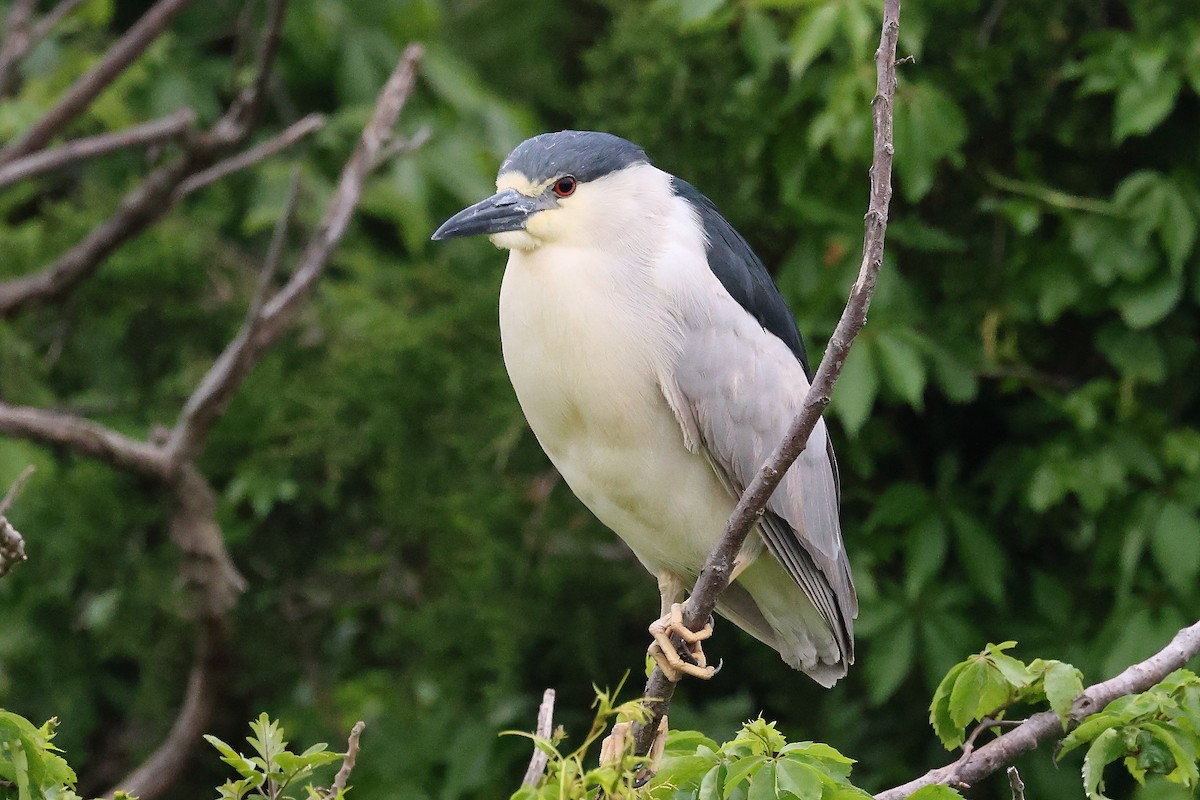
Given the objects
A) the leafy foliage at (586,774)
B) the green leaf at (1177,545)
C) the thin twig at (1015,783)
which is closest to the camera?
the leafy foliage at (586,774)

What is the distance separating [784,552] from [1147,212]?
1352 millimetres

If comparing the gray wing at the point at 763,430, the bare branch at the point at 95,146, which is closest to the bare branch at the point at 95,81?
the bare branch at the point at 95,146

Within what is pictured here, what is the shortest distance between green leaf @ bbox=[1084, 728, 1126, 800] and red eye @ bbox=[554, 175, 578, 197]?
1.14 m

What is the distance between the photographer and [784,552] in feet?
8.09

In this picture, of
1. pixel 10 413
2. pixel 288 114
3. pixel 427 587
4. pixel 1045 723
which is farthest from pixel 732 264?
pixel 288 114

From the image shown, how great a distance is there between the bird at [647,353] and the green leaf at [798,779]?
0.57m

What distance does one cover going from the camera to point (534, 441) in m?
3.83

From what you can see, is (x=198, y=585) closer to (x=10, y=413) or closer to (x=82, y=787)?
(x=10, y=413)

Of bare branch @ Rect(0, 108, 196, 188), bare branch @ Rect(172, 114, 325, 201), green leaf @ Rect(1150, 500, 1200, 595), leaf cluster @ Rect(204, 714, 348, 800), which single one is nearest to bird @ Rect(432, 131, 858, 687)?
leaf cluster @ Rect(204, 714, 348, 800)

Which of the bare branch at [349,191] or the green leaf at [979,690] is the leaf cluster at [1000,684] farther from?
the bare branch at [349,191]

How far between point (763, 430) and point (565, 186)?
52 cm

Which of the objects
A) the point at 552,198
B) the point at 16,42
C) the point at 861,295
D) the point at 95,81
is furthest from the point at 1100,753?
the point at 16,42

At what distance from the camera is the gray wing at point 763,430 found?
2.36m

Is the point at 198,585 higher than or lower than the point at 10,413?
lower
